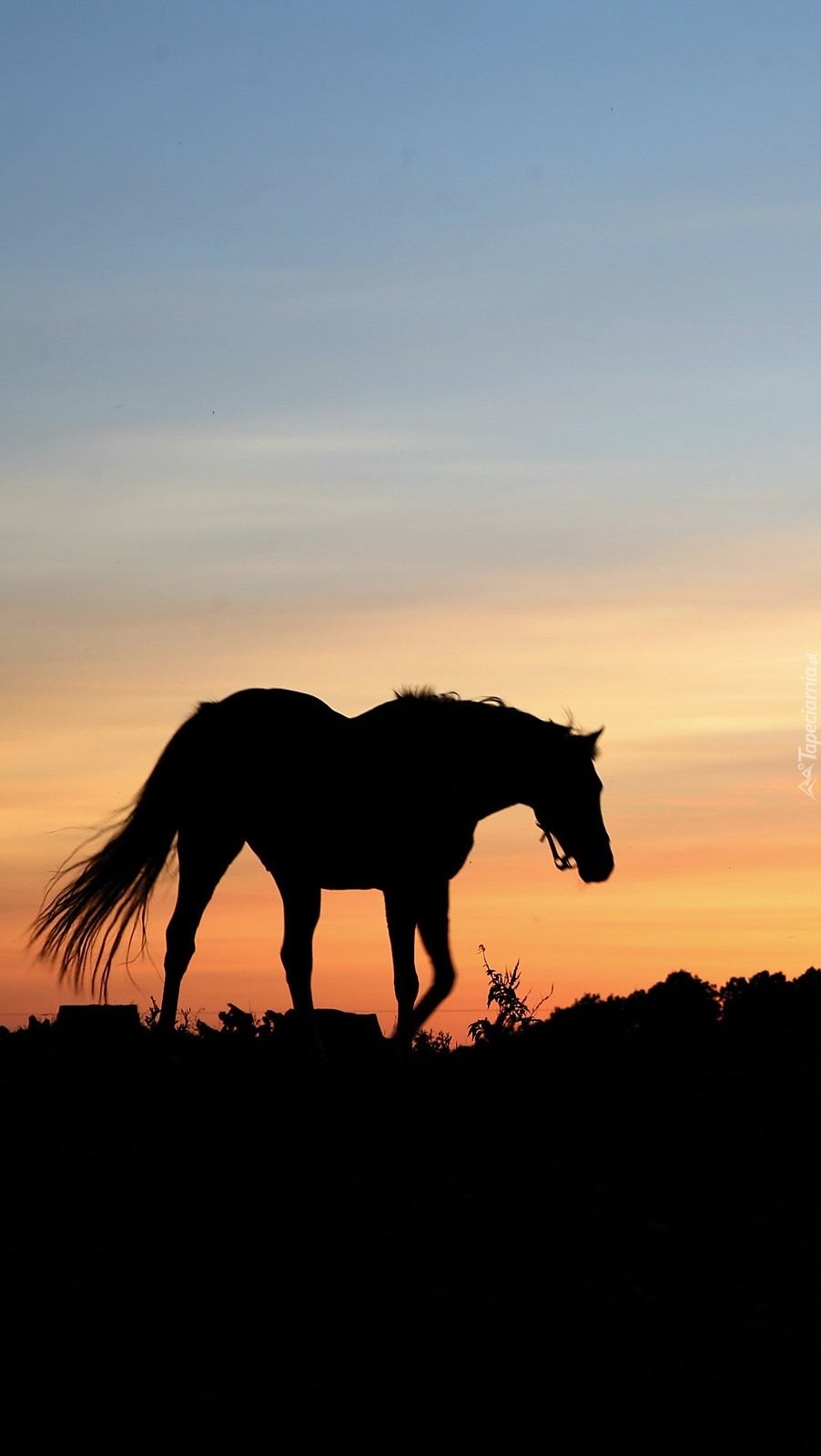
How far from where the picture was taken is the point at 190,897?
10.9m

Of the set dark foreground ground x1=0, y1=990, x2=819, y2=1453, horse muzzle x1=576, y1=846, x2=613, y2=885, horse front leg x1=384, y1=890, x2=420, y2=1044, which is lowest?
dark foreground ground x1=0, y1=990, x2=819, y2=1453

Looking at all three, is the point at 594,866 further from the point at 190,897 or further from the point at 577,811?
the point at 190,897

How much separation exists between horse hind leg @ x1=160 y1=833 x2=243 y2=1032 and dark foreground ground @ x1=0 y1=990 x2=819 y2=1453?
6.36 feet

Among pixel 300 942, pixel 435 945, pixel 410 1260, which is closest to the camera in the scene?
pixel 410 1260

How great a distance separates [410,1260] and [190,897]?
551 centimetres

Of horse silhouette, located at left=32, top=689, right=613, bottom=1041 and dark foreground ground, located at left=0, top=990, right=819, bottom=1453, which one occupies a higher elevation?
horse silhouette, located at left=32, top=689, right=613, bottom=1041

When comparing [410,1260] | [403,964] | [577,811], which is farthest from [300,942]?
[410,1260]

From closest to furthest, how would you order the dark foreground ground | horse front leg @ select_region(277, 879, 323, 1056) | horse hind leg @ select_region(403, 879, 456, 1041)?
the dark foreground ground, horse front leg @ select_region(277, 879, 323, 1056), horse hind leg @ select_region(403, 879, 456, 1041)

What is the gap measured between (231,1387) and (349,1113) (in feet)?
10.4

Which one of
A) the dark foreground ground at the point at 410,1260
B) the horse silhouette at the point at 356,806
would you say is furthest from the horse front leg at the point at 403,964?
the dark foreground ground at the point at 410,1260

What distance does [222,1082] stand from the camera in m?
8.59

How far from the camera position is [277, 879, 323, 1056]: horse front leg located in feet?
33.7

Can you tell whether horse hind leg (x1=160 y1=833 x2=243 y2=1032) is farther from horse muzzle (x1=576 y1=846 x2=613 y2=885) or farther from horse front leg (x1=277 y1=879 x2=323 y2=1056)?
horse muzzle (x1=576 y1=846 x2=613 y2=885)

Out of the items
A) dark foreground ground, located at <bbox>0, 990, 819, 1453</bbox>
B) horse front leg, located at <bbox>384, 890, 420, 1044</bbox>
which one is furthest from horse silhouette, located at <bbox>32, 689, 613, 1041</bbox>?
dark foreground ground, located at <bbox>0, 990, 819, 1453</bbox>
